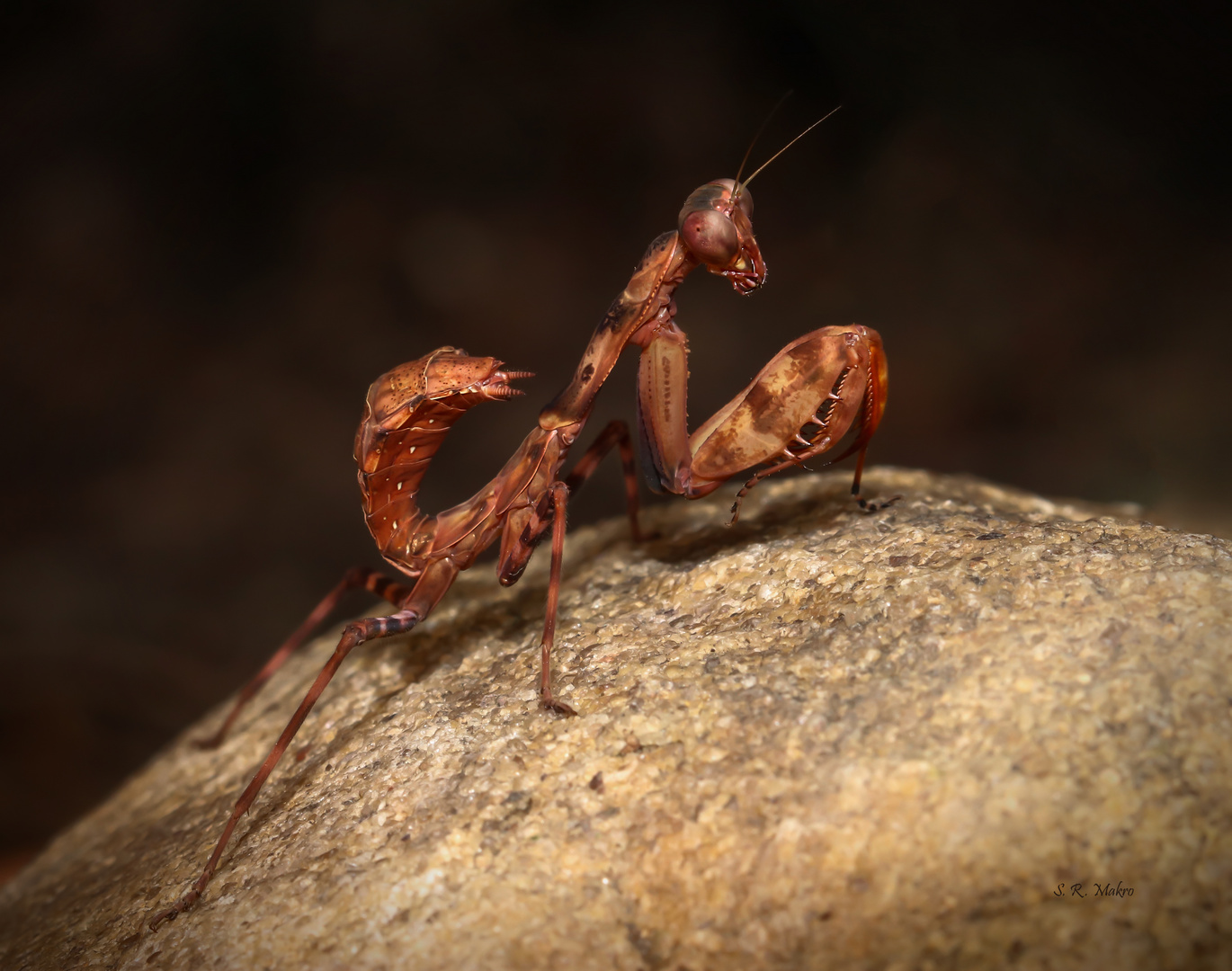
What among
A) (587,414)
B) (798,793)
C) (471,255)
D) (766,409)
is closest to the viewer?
(798,793)

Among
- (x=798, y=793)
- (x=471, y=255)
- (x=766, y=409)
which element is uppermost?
(x=471, y=255)

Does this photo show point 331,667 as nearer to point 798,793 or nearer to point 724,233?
point 798,793

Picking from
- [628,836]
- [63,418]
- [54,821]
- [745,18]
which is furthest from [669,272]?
[54,821]

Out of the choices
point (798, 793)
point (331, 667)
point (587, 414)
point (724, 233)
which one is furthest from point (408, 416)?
point (798, 793)

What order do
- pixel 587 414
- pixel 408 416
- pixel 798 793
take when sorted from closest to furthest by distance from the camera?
pixel 798 793 → pixel 408 416 → pixel 587 414

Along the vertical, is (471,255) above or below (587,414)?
above

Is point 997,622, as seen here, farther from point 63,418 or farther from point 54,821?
point 54,821

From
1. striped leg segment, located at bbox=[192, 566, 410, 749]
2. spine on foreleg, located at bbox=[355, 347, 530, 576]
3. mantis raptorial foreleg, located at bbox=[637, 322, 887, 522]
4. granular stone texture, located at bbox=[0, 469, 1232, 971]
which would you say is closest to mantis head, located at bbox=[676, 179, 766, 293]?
mantis raptorial foreleg, located at bbox=[637, 322, 887, 522]

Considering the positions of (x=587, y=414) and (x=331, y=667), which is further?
(x=587, y=414)
